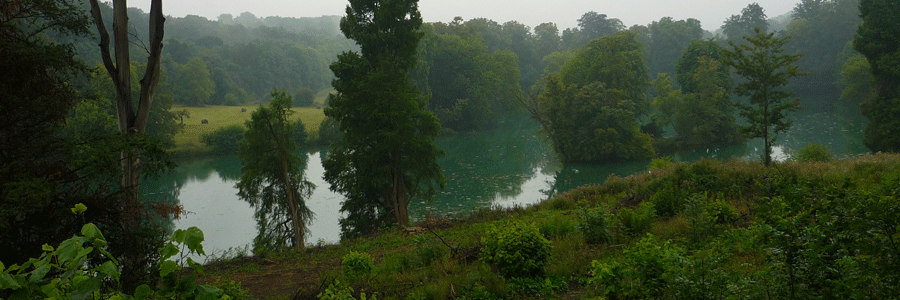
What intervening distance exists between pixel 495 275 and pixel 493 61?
56066 mm

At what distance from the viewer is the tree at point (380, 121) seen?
62.5ft

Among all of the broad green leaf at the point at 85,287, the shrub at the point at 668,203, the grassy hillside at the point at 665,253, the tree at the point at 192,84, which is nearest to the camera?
the broad green leaf at the point at 85,287

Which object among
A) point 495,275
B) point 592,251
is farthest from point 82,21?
point 592,251

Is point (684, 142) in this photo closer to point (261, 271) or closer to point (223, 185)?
point (223, 185)

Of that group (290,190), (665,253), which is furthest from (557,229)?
(290,190)

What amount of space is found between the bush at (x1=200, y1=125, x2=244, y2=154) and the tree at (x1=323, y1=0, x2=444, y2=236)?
3005 cm

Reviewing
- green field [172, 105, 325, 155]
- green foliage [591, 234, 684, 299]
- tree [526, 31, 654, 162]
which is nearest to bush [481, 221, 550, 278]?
green foliage [591, 234, 684, 299]

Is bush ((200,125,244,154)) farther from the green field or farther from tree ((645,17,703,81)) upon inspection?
tree ((645,17,703,81))

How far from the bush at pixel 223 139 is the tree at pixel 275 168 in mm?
28274

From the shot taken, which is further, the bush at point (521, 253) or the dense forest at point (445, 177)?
the bush at point (521, 253)

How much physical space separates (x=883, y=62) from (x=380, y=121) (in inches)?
884

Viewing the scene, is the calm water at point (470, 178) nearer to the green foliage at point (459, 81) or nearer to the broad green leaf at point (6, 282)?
the green foliage at point (459, 81)

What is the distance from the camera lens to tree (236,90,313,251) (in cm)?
1967

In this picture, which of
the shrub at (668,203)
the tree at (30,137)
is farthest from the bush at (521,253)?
the tree at (30,137)
